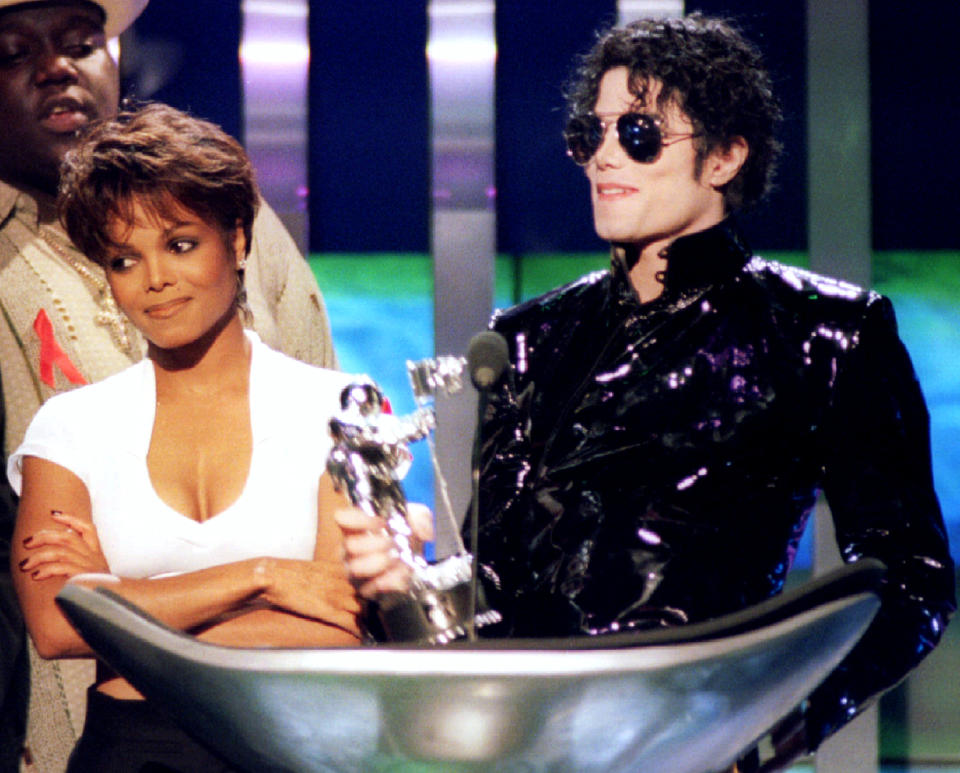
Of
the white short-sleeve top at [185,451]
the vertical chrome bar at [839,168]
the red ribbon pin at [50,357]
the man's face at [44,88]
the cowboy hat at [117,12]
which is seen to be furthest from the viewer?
the vertical chrome bar at [839,168]

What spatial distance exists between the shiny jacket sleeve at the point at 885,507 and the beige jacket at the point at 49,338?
0.97m

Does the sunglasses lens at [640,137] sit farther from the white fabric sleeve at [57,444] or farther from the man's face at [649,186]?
the white fabric sleeve at [57,444]

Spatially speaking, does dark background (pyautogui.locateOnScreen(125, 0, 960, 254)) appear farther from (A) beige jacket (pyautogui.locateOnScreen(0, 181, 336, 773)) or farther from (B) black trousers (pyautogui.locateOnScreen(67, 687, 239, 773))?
(B) black trousers (pyautogui.locateOnScreen(67, 687, 239, 773))

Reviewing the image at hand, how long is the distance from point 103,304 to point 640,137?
1.03 m

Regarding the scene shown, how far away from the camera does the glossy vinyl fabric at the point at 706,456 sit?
1.41 metres

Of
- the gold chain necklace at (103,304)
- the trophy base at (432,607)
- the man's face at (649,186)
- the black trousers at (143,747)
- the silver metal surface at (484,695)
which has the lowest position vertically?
the black trousers at (143,747)

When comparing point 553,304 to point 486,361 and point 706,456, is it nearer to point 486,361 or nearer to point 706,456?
point 706,456

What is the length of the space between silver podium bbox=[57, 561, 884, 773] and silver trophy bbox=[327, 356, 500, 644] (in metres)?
0.27

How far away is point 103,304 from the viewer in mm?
2193

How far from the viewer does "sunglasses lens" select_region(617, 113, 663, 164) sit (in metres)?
1.60

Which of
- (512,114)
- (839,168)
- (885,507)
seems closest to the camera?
(885,507)

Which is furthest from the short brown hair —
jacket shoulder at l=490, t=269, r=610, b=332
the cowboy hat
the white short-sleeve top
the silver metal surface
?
the cowboy hat

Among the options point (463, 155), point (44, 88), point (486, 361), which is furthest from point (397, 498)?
point (463, 155)

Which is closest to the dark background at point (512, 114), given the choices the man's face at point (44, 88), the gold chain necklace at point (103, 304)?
the man's face at point (44, 88)
